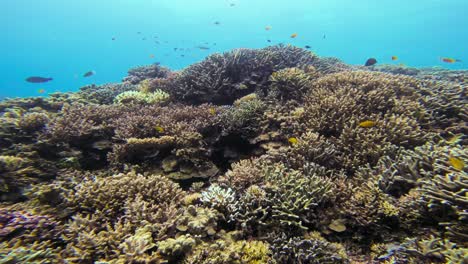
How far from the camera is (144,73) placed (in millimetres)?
13562

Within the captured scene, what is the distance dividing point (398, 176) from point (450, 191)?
0.75 m

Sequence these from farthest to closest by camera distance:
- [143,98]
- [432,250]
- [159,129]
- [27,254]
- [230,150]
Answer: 1. [143,98]
2. [230,150]
3. [159,129]
4. [27,254]
5. [432,250]

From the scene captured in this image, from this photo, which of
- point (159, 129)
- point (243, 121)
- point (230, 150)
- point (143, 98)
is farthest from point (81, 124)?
point (243, 121)

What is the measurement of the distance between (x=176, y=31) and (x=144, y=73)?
178 meters

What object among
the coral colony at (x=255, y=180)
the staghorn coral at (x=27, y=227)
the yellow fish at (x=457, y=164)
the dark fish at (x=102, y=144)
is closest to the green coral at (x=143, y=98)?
the coral colony at (x=255, y=180)

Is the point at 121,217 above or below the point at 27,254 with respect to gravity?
above

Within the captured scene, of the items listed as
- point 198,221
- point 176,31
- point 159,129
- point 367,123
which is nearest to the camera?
point 198,221

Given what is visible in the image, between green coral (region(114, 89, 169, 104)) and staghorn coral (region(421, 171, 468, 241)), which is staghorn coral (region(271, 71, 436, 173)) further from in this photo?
green coral (region(114, 89, 169, 104))

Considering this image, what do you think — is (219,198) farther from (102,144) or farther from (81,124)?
(81,124)

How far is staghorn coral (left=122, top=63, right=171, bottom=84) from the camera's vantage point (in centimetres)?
1290

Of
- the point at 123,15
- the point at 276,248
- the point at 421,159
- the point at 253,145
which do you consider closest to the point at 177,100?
the point at 253,145

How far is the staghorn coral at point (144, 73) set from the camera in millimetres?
12905

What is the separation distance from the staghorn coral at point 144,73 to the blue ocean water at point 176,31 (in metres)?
99.9

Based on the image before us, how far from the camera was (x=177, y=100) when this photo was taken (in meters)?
7.88
